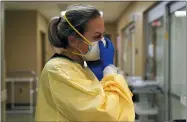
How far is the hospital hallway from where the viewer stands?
345 cm

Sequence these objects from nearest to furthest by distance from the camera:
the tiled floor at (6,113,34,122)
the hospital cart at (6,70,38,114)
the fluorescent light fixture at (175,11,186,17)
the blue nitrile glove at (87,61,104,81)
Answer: the blue nitrile glove at (87,61,104,81) < the fluorescent light fixture at (175,11,186,17) < the tiled floor at (6,113,34,122) < the hospital cart at (6,70,38,114)

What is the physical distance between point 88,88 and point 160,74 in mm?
3599

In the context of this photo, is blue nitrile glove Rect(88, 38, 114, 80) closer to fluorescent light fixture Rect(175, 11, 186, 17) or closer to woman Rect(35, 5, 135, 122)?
woman Rect(35, 5, 135, 122)

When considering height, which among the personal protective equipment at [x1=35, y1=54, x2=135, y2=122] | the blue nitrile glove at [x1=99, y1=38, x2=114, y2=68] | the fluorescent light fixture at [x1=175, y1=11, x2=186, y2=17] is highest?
the fluorescent light fixture at [x1=175, y1=11, x2=186, y2=17]

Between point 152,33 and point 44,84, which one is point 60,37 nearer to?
point 44,84

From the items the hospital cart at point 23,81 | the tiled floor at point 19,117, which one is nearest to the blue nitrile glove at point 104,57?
the tiled floor at point 19,117

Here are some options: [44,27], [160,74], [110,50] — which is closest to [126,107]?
[110,50]

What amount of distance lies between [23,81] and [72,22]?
675cm

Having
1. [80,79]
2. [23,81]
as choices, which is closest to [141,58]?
[23,81]

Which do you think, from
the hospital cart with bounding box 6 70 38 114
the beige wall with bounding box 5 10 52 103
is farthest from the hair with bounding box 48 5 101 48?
the beige wall with bounding box 5 10 52 103

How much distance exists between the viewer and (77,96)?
1089 mm

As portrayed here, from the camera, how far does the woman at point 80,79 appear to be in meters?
1.08

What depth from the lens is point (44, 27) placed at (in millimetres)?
9586

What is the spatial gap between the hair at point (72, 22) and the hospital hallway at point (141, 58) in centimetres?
23
